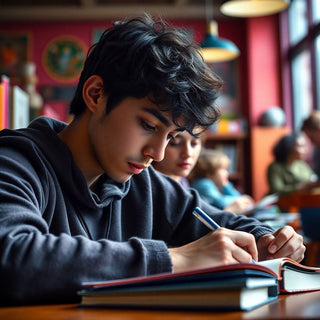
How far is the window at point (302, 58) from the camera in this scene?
576 centimetres

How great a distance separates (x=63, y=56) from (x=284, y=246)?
6.49 metres

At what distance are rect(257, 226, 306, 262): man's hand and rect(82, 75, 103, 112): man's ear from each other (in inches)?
17.5

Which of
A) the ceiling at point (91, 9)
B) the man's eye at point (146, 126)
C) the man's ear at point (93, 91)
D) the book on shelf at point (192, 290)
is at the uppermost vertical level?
the ceiling at point (91, 9)

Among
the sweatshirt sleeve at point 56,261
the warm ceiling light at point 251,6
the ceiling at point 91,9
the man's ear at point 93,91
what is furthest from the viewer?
the ceiling at point 91,9

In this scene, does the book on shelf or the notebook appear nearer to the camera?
the book on shelf

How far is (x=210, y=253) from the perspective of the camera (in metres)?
0.79

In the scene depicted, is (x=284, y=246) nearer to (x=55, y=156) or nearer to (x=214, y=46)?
(x=55, y=156)

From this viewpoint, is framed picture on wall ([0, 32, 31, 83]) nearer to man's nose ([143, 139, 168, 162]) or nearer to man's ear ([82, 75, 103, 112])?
man's ear ([82, 75, 103, 112])

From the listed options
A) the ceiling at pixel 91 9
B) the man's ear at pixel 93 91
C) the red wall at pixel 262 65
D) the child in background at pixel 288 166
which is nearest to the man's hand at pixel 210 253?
the man's ear at pixel 93 91

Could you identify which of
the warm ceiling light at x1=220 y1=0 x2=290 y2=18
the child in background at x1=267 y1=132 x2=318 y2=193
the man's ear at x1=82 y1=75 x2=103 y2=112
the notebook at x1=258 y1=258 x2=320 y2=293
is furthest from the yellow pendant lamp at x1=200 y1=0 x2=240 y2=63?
the notebook at x1=258 y1=258 x2=320 y2=293

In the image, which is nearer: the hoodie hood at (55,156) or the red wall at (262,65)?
the hoodie hood at (55,156)

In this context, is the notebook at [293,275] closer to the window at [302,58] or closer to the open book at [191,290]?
the open book at [191,290]

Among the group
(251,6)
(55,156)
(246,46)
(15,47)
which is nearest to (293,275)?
(55,156)

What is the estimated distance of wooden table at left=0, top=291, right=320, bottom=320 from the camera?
59 centimetres
